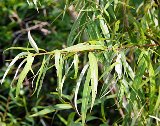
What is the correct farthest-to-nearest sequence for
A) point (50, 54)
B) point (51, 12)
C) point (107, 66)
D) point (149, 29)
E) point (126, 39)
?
point (51, 12)
point (149, 29)
point (126, 39)
point (107, 66)
point (50, 54)

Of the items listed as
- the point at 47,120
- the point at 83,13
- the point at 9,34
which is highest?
the point at 9,34

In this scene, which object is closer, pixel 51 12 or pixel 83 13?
pixel 83 13

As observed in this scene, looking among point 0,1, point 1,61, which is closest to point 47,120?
point 1,61

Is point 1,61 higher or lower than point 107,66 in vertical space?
higher

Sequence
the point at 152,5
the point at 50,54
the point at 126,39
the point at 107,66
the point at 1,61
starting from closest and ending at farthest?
the point at 50,54, the point at 107,66, the point at 126,39, the point at 152,5, the point at 1,61

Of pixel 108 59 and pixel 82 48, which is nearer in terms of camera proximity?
pixel 82 48

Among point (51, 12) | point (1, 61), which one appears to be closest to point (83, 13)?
point (51, 12)

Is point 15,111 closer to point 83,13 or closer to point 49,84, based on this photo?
point 49,84

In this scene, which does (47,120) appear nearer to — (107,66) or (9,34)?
(9,34)

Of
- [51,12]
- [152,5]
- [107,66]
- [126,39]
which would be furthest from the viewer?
[51,12]
